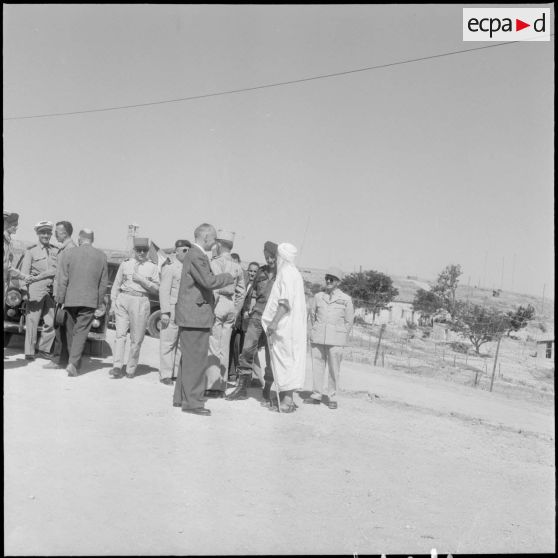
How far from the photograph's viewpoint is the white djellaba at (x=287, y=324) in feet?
22.1

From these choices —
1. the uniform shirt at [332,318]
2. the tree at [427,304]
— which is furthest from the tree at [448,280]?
the uniform shirt at [332,318]

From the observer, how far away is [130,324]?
7609 mm

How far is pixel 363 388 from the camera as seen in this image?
9852mm

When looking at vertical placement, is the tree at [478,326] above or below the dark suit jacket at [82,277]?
below

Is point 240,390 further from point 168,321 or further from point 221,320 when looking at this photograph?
point 168,321

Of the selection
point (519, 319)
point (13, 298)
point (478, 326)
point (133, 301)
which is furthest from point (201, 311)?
point (478, 326)

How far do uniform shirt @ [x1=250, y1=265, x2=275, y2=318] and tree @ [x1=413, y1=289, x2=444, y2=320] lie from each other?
48348 mm

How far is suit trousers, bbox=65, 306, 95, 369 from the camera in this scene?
7.24m

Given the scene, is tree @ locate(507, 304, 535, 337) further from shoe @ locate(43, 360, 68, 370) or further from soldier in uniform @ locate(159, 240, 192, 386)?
shoe @ locate(43, 360, 68, 370)

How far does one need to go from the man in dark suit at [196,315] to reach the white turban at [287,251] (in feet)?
2.58

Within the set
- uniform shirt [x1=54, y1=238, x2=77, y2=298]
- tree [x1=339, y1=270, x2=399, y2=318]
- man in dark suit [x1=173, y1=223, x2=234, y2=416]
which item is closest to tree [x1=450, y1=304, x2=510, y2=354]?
tree [x1=339, y1=270, x2=399, y2=318]

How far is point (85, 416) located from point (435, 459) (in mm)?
3036

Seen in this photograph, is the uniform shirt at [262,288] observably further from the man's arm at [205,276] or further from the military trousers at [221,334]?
the man's arm at [205,276]

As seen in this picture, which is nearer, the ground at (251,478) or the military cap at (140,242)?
the ground at (251,478)
